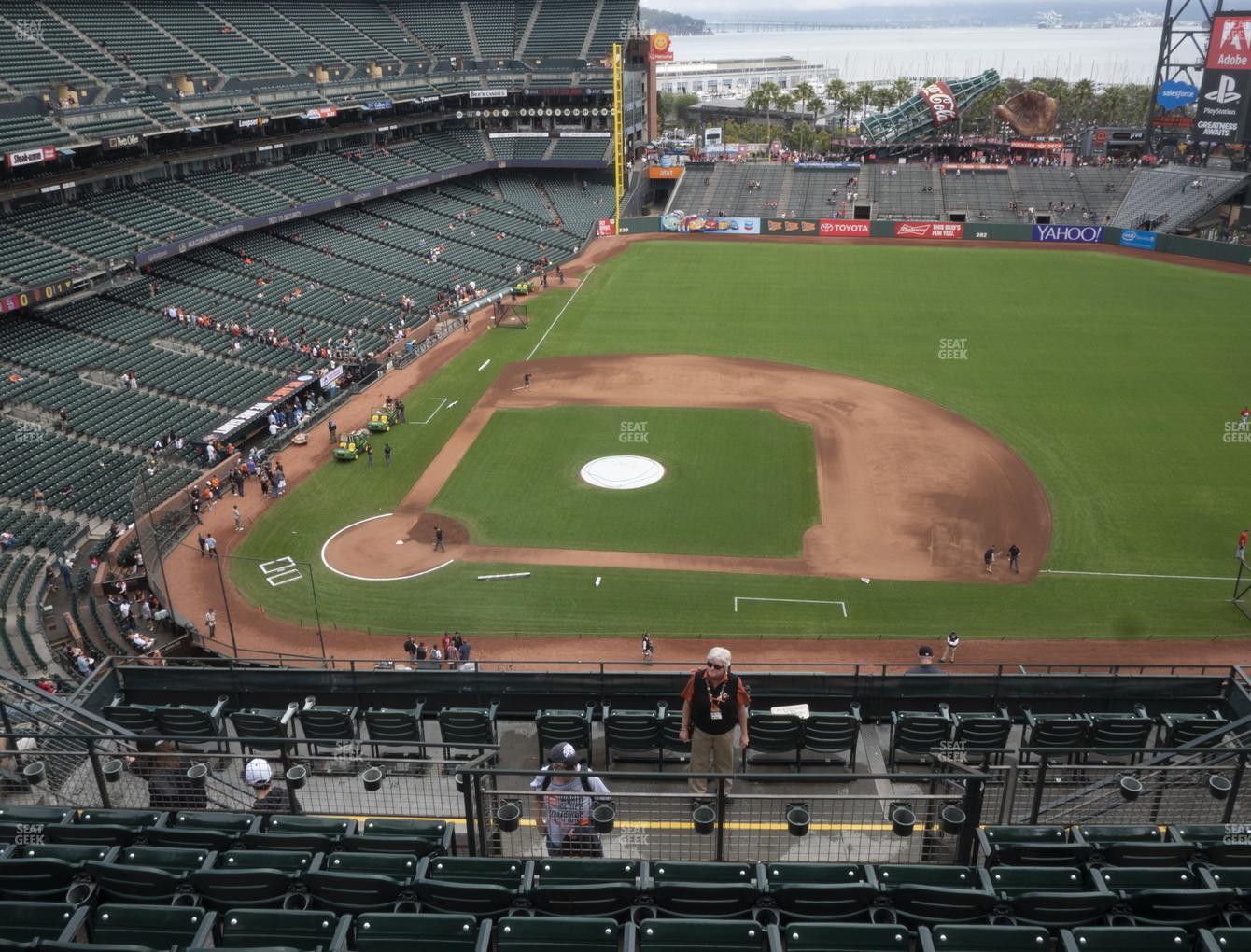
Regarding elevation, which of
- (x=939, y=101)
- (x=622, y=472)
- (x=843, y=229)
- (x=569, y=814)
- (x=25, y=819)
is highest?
(x=939, y=101)

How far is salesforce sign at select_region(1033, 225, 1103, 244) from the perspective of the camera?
3108 inches

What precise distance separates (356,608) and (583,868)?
2324cm

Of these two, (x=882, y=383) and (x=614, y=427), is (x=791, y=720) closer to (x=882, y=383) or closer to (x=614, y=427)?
(x=614, y=427)

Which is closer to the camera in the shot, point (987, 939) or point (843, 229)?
point (987, 939)

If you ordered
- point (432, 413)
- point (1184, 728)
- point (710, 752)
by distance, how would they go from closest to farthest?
1. point (710, 752)
2. point (1184, 728)
3. point (432, 413)

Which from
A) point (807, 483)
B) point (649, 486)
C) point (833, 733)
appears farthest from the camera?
point (649, 486)

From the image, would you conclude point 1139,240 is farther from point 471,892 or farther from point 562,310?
point 471,892

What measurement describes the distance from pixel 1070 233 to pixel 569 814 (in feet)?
274

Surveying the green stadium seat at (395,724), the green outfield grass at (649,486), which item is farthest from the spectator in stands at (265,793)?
the green outfield grass at (649,486)

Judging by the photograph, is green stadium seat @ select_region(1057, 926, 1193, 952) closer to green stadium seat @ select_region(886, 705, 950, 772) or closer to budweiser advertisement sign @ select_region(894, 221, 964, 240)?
green stadium seat @ select_region(886, 705, 950, 772)

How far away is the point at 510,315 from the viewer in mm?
63125

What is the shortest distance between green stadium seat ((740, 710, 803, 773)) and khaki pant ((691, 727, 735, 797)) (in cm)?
226

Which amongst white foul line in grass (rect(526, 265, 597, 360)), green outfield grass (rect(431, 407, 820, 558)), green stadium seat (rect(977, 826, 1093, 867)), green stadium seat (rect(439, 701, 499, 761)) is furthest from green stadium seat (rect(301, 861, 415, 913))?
white foul line in grass (rect(526, 265, 597, 360))

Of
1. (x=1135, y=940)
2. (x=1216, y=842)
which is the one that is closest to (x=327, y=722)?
(x=1135, y=940)
